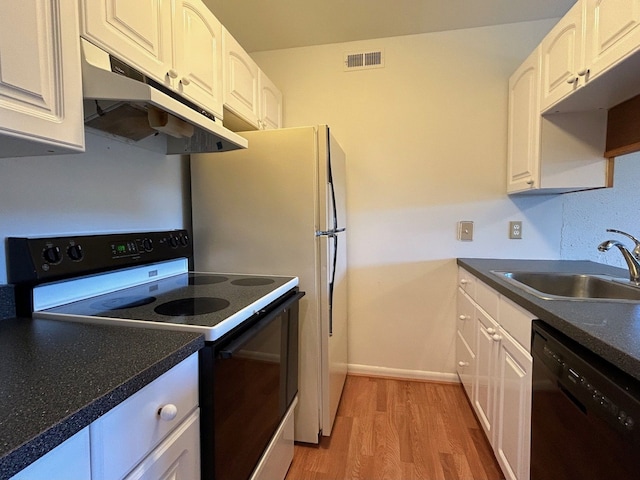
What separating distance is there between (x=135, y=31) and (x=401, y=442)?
2165mm

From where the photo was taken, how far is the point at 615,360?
71 cm

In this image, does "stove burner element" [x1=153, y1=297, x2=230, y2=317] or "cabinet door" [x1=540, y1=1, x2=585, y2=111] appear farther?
"cabinet door" [x1=540, y1=1, x2=585, y2=111]

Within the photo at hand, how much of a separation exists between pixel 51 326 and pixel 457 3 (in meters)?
2.50

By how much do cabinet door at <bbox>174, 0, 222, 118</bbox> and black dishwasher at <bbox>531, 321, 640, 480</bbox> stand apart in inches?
61.5

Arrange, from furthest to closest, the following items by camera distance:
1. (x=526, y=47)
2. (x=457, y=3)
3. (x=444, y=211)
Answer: (x=444, y=211) → (x=526, y=47) → (x=457, y=3)

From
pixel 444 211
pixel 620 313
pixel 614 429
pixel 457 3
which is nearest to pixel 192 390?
pixel 614 429

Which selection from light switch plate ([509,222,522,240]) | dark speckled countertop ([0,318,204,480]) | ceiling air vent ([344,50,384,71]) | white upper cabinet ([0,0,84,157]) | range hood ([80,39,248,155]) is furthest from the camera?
ceiling air vent ([344,50,384,71])

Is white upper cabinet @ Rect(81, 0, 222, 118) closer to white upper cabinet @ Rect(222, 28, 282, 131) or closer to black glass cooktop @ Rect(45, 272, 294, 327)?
white upper cabinet @ Rect(222, 28, 282, 131)

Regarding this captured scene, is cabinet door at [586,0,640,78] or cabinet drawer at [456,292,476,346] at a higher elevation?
cabinet door at [586,0,640,78]

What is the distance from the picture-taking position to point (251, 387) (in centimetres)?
111

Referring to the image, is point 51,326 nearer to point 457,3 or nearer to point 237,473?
point 237,473

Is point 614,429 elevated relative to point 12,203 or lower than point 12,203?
lower

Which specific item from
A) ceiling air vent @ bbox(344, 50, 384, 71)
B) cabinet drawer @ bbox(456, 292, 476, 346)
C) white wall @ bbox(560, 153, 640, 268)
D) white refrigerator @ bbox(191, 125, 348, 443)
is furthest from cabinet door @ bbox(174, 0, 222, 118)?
white wall @ bbox(560, 153, 640, 268)

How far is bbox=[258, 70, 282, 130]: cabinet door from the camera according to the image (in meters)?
2.02
